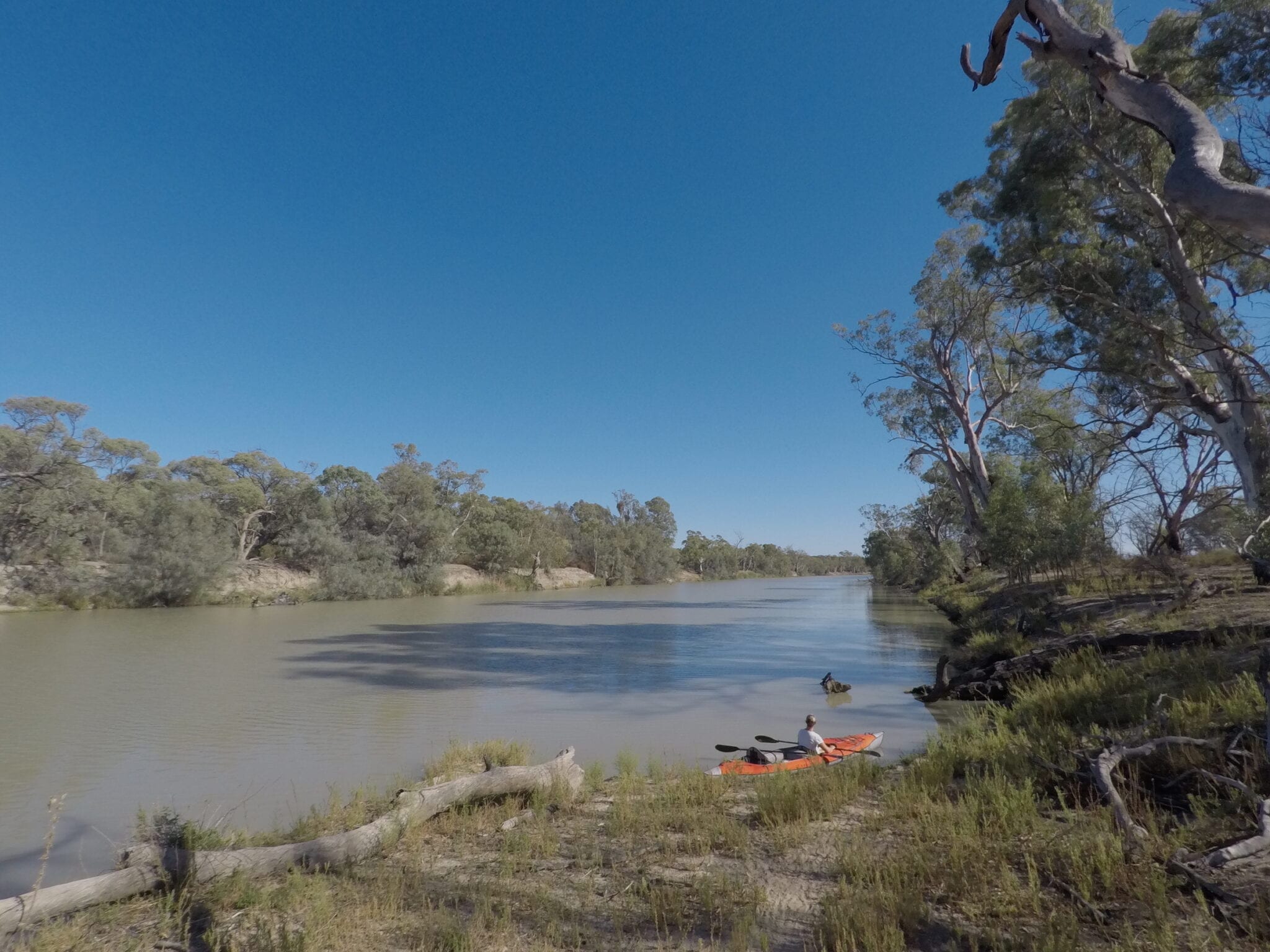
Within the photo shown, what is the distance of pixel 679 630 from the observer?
79.2 ft

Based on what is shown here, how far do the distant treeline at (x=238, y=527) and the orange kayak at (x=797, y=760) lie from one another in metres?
34.8

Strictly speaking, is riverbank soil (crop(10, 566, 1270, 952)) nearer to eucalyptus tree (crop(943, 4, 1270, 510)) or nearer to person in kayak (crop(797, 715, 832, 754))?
person in kayak (crop(797, 715, 832, 754))

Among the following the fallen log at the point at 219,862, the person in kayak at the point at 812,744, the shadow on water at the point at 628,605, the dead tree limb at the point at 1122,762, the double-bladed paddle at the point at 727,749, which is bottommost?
the shadow on water at the point at 628,605

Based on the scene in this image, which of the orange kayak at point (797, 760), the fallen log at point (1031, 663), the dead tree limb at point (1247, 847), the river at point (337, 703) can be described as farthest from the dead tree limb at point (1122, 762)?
the fallen log at point (1031, 663)

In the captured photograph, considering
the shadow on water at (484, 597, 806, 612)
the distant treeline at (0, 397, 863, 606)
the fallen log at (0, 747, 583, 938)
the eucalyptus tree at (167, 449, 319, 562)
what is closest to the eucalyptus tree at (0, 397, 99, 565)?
the distant treeline at (0, 397, 863, 606)

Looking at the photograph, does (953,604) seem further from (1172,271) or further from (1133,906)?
(1133,906)

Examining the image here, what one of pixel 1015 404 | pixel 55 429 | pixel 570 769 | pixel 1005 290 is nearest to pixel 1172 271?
pixel 1005 290

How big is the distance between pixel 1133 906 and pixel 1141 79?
4.82 meters

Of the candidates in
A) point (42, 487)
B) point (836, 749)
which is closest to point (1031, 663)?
point (836, 749)

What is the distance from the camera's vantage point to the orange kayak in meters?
6.58

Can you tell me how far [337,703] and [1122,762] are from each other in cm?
1136

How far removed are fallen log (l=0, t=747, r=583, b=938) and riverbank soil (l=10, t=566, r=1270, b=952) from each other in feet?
0.34

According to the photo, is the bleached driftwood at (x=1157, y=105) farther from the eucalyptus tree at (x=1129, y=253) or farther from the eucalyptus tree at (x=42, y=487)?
the eucalyptus tree at (x=42, y=487)

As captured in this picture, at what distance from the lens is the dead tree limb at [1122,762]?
330 centimetres
